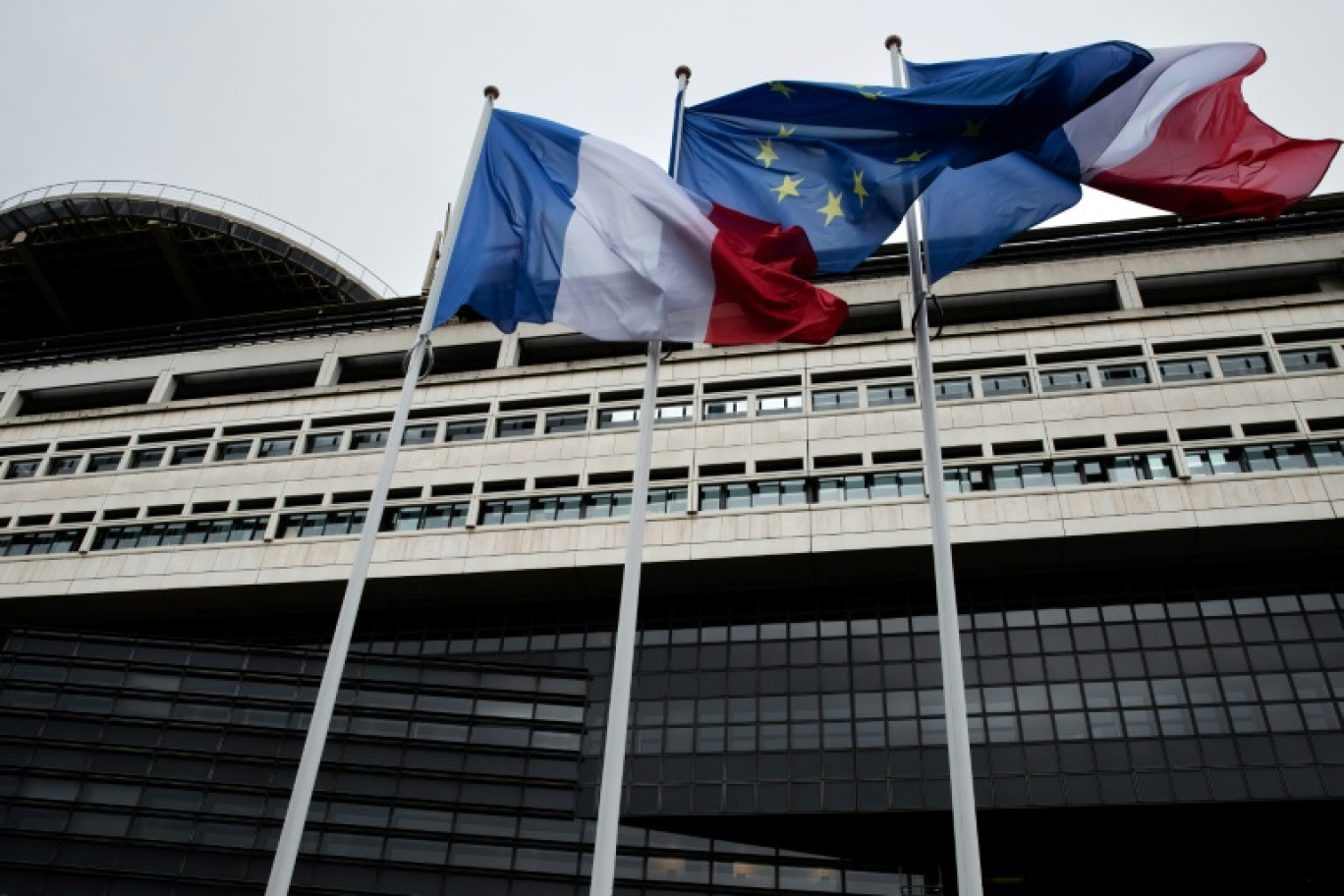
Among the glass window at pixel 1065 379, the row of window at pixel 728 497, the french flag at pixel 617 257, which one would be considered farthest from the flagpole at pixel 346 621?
the glass window at pixel 1065 379

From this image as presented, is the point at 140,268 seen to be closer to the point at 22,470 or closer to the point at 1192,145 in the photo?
the point at 22,470

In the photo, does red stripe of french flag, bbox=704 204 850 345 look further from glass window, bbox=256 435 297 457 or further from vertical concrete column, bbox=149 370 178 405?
vertical concrete column, bbox=149 370 178 405

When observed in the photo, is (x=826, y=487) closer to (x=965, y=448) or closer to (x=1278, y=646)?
(x=965, y=448)

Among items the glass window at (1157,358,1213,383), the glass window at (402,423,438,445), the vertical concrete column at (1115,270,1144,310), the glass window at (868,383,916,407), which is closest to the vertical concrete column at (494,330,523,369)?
the glass window at (402,423,438,445)

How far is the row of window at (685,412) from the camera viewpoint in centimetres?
3581

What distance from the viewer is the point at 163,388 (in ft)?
156

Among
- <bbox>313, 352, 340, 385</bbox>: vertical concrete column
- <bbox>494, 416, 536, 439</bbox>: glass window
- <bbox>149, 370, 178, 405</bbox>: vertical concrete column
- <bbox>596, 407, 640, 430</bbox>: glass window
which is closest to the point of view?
<bbox>596, 407, 640, 430</bbox>: glass window

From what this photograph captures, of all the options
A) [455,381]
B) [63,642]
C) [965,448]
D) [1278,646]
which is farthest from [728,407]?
[63,642]

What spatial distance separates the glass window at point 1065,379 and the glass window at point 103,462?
35.4 metres

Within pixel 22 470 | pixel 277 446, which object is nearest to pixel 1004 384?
pixel 277 446

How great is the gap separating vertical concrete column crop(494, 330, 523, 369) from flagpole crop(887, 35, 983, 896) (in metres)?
27.4

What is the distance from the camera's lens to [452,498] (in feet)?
125

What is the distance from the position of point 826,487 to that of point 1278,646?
13759mm

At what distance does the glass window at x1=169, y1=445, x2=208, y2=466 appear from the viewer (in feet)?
140
